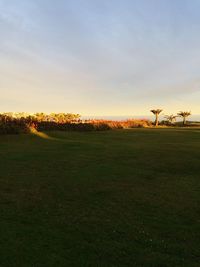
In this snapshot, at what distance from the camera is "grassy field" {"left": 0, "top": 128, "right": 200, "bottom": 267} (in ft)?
18.1

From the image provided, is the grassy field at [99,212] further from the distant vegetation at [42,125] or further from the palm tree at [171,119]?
the palm tree at [171,119]

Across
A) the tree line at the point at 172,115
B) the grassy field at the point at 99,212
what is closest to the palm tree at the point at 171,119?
the tree line at the point at 172,115

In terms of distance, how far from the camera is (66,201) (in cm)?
830

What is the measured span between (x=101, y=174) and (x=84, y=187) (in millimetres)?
1791

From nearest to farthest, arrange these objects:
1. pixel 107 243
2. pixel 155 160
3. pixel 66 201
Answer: pixel 107 243 → pixel 66 201 → pixel 155 160

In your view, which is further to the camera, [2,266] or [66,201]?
[66,201]

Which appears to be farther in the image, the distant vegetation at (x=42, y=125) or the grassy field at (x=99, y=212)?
the distant vegetation at (x=42, y=125)

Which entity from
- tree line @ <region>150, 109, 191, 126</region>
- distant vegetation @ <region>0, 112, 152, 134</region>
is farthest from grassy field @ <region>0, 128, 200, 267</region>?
tree line @ <region>150, 109, 191, 126</region>

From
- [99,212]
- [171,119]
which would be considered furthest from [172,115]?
[99,212]

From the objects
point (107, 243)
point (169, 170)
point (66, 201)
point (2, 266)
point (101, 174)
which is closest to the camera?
point (2, 266)

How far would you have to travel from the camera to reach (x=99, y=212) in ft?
24.7

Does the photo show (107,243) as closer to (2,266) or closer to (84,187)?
(2,266)

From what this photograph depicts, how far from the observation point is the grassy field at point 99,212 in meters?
5.50

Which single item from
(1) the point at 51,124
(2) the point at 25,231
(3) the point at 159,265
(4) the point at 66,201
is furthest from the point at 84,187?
(1) the point at 51,124
